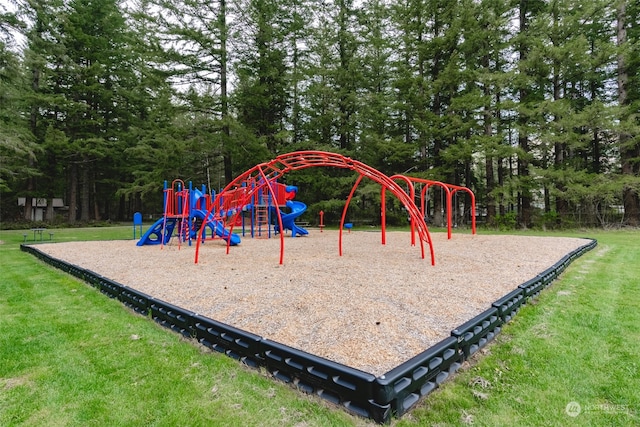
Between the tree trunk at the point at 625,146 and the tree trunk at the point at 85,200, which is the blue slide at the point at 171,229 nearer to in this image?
the tree trunk at the point at 85,200

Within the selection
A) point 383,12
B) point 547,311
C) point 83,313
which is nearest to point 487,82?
point 383,12

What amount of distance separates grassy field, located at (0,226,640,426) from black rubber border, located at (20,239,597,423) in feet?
0.25

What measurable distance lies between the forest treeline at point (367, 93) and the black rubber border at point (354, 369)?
1578 cm

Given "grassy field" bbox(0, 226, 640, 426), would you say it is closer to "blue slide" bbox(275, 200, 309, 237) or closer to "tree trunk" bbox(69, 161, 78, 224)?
"blue slide" bbox(275, 200, 309, 237)

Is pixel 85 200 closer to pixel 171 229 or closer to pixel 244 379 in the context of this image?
pixel 171 229

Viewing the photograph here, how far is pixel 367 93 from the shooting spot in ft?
73.0

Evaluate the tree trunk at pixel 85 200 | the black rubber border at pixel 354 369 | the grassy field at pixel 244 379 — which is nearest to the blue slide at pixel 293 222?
the grassy field at pixel 244 379

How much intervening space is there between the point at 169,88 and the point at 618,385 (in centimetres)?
2307

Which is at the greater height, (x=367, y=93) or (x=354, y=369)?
(x=367, y=93)

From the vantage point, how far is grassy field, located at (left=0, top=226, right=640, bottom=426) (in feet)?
6.71

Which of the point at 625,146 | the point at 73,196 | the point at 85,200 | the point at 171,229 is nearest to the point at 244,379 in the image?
the point at 171,229

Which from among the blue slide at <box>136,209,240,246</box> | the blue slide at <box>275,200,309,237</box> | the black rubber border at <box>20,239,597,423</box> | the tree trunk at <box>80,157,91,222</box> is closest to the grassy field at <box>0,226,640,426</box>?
the black rubber border at <box>20,239,597,423</box>

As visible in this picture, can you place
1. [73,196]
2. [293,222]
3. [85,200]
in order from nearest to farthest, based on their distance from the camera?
[293,222]
[73,196]
[85,200]

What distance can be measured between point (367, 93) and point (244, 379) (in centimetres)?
2210
